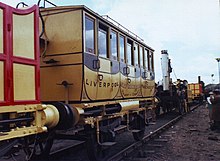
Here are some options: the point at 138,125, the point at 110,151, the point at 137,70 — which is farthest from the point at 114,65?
the point at 138,125

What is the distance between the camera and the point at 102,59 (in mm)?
6914

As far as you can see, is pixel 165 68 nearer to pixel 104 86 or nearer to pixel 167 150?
pixel 167 150

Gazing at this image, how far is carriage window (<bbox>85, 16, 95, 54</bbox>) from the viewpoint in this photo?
20.5 ft

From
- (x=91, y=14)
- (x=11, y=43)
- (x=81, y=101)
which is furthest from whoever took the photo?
(x=91, y=14)

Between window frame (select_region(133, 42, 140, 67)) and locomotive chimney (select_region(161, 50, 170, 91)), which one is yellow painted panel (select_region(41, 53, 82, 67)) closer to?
window frame (select_region(133, 42, 140, 67))

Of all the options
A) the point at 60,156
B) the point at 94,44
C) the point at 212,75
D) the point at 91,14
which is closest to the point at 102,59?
the point at 94,44

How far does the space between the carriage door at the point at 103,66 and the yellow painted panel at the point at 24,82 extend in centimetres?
252

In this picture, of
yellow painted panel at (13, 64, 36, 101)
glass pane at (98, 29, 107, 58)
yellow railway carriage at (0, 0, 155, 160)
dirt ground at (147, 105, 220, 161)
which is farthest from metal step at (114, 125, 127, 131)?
yellow painted panel at (13, 64, 36, 101)

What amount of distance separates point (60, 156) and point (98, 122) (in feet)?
5.50

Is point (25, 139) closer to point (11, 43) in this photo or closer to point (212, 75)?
point (11, 43)

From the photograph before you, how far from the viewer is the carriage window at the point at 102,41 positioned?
691 cm

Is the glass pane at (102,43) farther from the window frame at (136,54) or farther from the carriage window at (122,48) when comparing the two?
the window frame at (136,54)

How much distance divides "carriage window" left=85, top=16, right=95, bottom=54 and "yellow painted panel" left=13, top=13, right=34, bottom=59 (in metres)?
2.03

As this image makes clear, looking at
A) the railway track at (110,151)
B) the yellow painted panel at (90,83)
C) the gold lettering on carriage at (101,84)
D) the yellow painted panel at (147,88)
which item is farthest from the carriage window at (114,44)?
the yellow painted panel at (147,88)
